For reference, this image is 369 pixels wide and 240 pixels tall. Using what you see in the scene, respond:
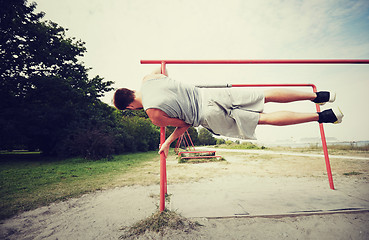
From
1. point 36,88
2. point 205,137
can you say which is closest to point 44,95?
point 36,88

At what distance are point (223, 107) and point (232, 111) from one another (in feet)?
0.35

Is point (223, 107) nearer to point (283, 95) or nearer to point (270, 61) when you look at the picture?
point (283, 95)

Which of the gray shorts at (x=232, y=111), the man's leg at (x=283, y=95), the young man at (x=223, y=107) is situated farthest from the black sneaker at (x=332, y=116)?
the gray shorts at (x=232, y=111)

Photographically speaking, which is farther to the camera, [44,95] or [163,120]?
[44,95]

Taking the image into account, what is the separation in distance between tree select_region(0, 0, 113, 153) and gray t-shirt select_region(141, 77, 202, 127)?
31.3 feet

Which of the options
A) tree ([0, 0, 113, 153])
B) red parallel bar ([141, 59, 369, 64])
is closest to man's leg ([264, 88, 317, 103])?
red parallel bar ([141, 59, 369, 64])

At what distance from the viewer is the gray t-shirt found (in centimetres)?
145

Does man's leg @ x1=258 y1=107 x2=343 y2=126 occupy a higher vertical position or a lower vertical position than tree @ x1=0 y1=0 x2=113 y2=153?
lower

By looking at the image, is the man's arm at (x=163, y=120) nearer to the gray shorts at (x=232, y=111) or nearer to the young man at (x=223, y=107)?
the young man at (x=223, y=107)

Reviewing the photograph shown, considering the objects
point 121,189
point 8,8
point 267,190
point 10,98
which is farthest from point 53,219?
point 8,8

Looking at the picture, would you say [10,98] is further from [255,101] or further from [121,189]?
[255,101]

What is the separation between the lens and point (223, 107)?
161cm

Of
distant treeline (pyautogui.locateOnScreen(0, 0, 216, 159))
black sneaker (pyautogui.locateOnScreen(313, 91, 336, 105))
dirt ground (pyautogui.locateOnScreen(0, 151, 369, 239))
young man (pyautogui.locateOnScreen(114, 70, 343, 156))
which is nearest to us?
dirt ground (pyautogui.locateOnScreen(0, 151, 369, 239))

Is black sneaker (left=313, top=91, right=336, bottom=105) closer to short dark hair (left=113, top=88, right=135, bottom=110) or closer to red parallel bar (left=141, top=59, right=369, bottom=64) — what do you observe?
red parallel bar (left=141, top=59, right=369, bottom=64)
